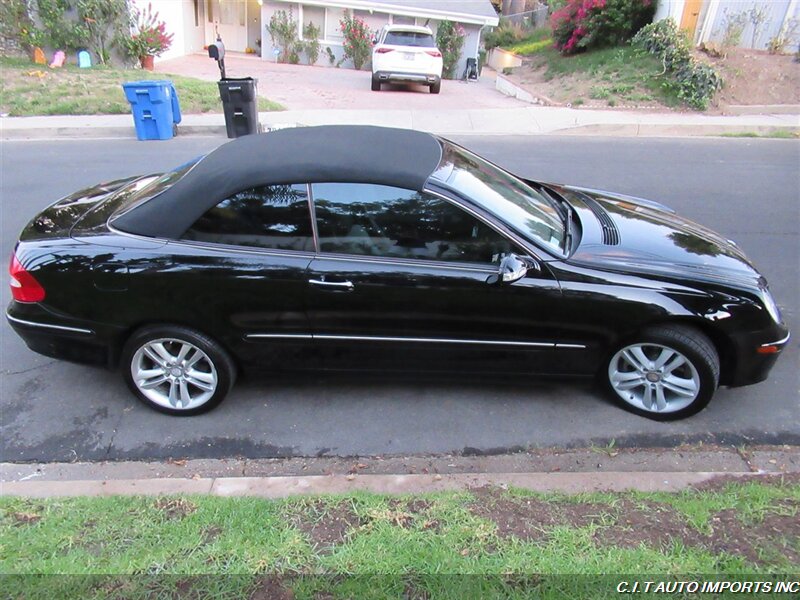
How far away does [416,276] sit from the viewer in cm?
313

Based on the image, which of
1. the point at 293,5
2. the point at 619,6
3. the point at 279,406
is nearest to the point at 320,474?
the point at 279,406

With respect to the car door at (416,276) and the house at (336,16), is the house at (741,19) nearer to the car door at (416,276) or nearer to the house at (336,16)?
the house at (336,16)

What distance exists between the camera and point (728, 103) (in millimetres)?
13055

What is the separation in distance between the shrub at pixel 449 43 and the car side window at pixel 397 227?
2263cm

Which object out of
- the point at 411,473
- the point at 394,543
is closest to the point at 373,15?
the point at 411,473

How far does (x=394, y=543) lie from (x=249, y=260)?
1693 millimetres

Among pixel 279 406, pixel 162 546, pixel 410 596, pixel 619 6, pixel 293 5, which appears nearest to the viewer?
pixel 410 596

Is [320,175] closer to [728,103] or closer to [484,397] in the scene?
[484,397]

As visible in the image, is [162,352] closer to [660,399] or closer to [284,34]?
[660,399]

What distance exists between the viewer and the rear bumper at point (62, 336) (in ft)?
10.9

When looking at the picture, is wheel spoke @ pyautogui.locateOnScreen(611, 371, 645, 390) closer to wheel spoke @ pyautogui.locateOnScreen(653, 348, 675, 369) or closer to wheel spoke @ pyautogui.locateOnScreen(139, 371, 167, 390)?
wheel spoke @ pyautogui.locateOnScreen(653, 348, 675, 369)

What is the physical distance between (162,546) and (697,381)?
288 cm

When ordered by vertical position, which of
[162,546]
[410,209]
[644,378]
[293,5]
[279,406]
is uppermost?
[293,5]

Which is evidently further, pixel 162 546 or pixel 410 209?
pixel 410 209
